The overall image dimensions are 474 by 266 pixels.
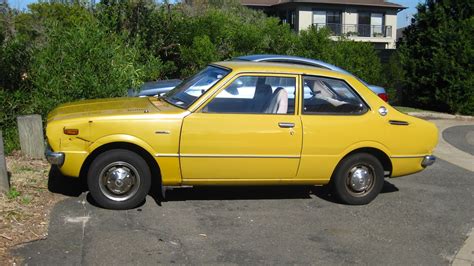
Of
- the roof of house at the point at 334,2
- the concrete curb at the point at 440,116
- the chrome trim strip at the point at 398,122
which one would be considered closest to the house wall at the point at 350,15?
the roof of house at the point at 334,2

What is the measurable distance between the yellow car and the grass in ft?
1.67

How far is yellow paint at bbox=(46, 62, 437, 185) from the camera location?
5.86 metres

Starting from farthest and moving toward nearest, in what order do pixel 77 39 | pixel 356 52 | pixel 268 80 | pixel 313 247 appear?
pixel 356 52 → pixel 77 39 → pixel 268 80 → pixel 313 247

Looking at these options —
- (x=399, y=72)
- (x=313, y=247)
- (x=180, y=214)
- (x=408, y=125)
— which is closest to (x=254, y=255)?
(x=313, y=247)

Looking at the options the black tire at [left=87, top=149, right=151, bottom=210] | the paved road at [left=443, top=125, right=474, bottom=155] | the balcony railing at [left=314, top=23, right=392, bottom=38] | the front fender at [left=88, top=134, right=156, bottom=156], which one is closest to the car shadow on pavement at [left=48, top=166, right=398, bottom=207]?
the black tire at [left=87, top=149, right=151, bottom=210]

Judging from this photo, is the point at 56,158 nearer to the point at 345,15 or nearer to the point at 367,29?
the point at 345,15

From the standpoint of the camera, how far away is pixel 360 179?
21.9 ft

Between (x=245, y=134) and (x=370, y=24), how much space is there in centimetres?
5027

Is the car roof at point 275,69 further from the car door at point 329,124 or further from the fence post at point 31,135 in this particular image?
the fence post at point 31,135

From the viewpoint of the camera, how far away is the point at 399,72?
703 inches

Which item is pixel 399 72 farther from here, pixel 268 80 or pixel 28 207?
pixel 28 207

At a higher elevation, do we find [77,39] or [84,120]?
[77,39]

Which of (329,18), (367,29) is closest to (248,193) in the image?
(329,18)

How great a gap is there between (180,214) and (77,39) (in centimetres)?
417
